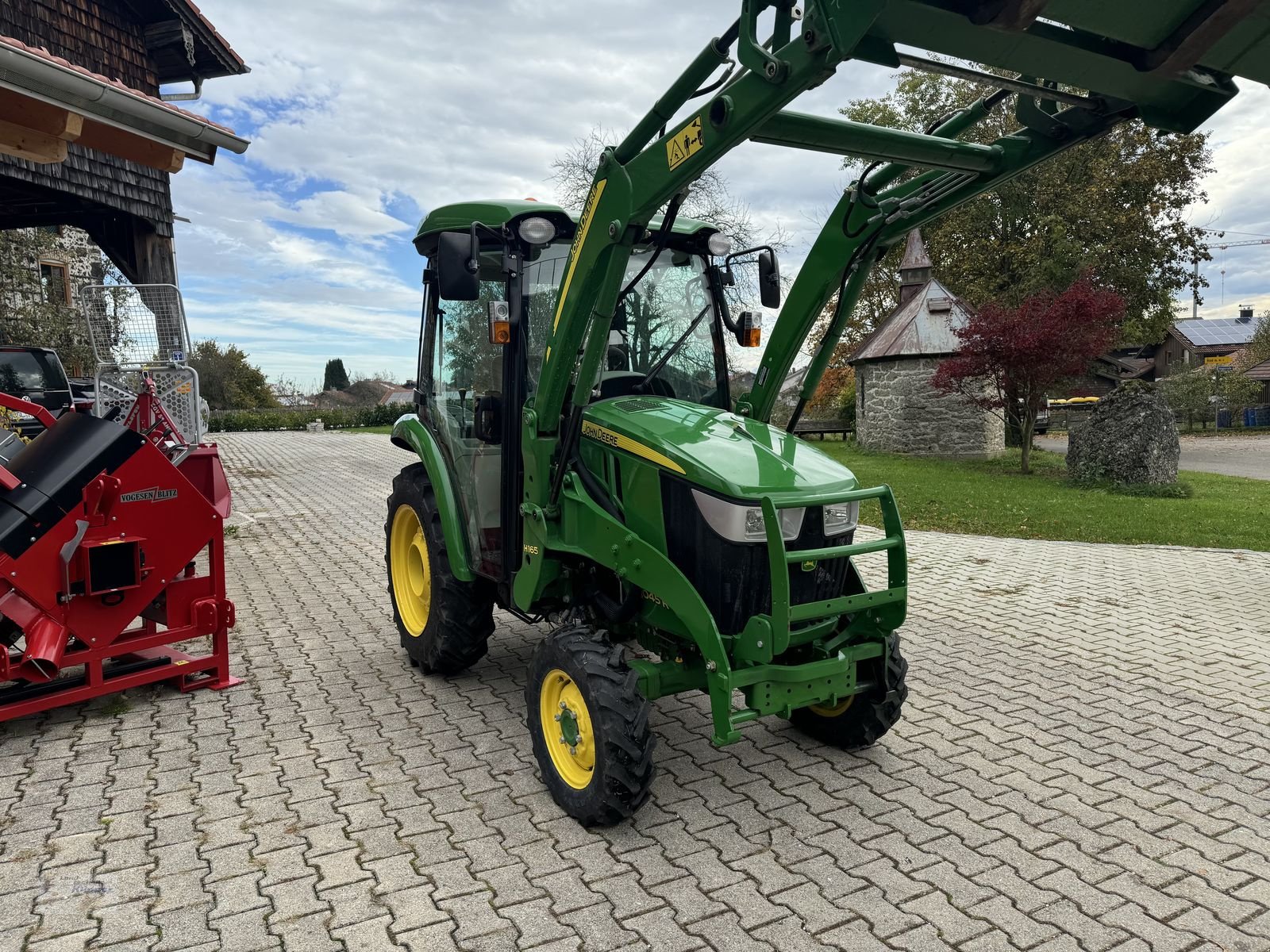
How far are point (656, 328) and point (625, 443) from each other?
2.84 ft

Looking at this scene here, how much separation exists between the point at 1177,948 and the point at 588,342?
269 cm

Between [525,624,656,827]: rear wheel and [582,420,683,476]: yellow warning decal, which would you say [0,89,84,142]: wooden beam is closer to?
[582,420,683,476]: yellow warning decal

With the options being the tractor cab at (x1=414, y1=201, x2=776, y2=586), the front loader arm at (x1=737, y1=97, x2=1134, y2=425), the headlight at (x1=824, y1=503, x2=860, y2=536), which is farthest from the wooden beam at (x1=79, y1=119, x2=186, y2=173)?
the headlight at (x1=824, y1=503, x2=860, y2=536)

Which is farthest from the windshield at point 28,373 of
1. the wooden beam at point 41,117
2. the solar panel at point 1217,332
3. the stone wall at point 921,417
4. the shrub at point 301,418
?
the solar panel at point 1217,332

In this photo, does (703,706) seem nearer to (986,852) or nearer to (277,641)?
(986,852)

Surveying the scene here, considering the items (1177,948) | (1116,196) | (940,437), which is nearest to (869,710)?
(1177,948)

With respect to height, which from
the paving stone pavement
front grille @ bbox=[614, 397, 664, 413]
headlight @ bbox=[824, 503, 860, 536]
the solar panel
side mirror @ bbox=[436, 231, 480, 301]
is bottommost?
the paving stone pavement

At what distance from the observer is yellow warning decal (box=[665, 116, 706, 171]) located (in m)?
2.75

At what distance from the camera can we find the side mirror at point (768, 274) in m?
3.98

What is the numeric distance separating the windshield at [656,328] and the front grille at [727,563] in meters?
0.83

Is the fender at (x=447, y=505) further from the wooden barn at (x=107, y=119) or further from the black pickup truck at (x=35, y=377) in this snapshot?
the black pickup truck at (x=35, y=377)

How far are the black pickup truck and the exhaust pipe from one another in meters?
6.31

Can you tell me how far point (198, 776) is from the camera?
3.50 metres

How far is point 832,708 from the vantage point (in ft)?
12.3
